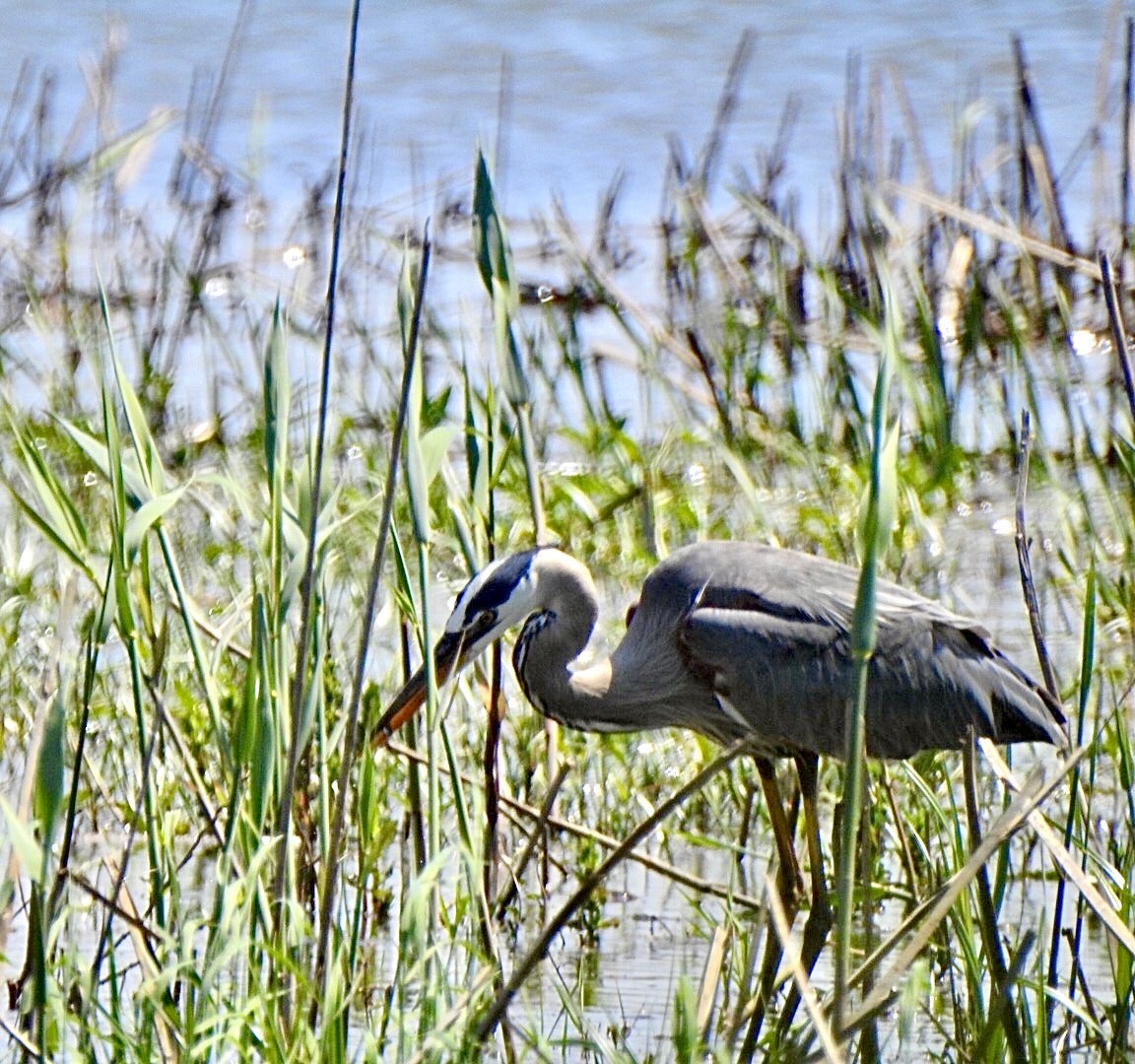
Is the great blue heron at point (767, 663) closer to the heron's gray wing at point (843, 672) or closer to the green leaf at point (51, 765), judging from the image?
the heron's gray wing at point (843, 672)

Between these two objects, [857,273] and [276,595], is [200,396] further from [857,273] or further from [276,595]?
[276,595]

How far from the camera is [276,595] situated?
→ 7.16 ft

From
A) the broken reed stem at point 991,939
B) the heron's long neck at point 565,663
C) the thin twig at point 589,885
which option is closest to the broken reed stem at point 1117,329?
the broken reed stem at point 991,939

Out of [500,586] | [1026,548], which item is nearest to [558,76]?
[500,586]

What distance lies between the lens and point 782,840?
321 centimetres

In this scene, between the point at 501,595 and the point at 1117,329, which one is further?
the point at 501,595

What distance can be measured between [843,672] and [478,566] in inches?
30.5

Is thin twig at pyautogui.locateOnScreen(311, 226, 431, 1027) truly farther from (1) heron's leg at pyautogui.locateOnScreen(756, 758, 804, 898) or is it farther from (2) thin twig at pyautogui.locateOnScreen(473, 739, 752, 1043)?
(1) heron's leg at pyautogui.locateOnScreen(756, 758, 804, 898)

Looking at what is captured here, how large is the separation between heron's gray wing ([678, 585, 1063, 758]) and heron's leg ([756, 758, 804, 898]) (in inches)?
2.3

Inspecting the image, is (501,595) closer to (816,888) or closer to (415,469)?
(816,888)

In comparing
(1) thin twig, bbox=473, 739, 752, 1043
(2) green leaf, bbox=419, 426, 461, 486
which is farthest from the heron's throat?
(1) thin twig, bbox=473, 739, 752, 1043

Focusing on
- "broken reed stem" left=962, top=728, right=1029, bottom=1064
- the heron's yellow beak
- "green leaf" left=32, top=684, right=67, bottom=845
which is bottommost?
"broken reed stem" left=962, top=728, right=1029, bottom=1064

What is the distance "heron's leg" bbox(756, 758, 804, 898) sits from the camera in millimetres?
3225

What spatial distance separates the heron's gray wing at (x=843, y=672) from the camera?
3.29 m
